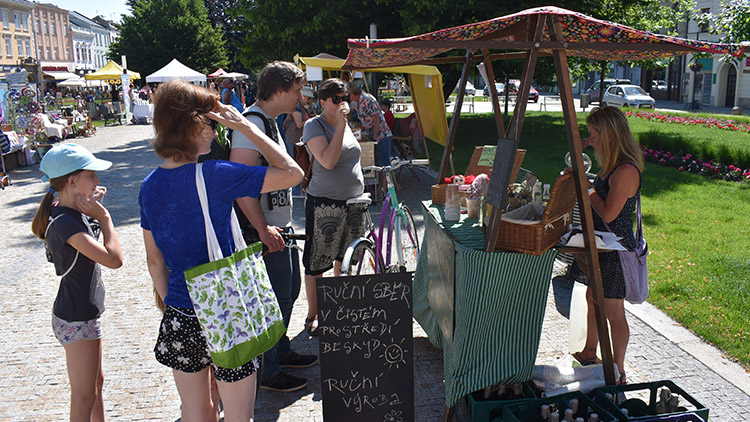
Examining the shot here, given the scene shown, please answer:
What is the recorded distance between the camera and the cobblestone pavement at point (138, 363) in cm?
375

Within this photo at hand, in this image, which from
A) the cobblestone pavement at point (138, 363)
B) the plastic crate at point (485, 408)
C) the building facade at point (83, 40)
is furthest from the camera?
the building facade at point (83, 40)

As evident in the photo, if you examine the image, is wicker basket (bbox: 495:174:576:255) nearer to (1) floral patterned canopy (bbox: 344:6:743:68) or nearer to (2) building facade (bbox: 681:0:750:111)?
(1) floral patterned canopy (bbox: 344:6:743:68)

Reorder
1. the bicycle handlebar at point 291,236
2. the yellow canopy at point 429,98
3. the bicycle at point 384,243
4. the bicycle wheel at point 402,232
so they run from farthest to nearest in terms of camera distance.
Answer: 1. the yellow canopy at point 429,98
2. the bicycle wheel at point 402,232
3. the bicycle at point 384,243
4. the bicycle handlebar at point 291,236

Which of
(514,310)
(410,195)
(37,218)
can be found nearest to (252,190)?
(37,218)

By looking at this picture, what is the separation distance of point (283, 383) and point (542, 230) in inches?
78.5

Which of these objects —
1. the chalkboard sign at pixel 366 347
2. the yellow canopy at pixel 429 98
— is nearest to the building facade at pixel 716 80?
the yellow canopy at pixel 429 98

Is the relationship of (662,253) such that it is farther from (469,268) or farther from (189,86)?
(189,86)

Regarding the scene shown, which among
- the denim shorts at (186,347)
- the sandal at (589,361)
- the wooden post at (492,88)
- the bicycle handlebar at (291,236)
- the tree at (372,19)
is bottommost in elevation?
the sandal at (589,361)

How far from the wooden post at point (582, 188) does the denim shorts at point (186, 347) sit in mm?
1921

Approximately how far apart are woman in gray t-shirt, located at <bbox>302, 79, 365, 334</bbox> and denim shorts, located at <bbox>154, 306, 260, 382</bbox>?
1964 mm

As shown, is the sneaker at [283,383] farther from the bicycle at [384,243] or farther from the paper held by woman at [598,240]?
the paper held by woman at [598,240]

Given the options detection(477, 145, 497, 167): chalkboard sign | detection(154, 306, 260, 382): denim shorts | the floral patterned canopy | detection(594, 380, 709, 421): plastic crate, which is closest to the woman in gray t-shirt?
detection(477, 145, 497, 167): chalkboard sign

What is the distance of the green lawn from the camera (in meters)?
4.88

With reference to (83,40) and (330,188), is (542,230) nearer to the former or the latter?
(330,188)
